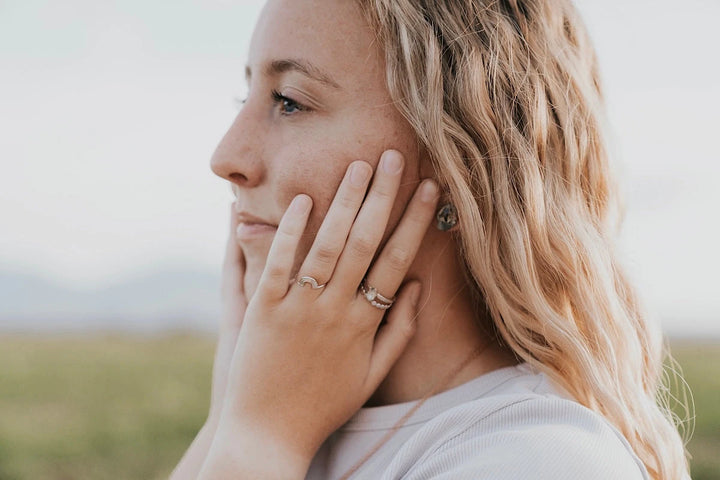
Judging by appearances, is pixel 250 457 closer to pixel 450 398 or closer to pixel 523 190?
pixel 450 398

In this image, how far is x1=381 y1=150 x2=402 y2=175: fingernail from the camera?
1973 millimetres

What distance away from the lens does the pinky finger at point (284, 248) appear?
1.98 meters

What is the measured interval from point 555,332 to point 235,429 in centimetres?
87

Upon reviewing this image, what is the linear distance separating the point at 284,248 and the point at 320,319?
0.22 m

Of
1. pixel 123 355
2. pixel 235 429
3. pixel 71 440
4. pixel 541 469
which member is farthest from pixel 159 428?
pixel 541 469

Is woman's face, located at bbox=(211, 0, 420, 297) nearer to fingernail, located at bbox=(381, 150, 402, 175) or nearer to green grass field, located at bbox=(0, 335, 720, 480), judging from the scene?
fingernail, located at bbox=(381, 150, 402, 175)

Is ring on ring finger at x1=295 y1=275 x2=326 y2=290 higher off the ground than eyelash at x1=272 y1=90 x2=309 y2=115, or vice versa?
eyelash at x1=272 y1=90 x2=309 y2=115

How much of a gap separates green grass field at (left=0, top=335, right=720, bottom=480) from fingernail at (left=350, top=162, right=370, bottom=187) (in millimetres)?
6192

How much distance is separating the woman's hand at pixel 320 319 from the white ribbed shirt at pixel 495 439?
0.12 meters

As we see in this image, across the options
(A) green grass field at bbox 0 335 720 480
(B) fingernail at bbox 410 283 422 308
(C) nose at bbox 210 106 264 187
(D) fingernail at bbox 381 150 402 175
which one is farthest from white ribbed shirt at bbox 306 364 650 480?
(A) green grass field at bbox 0 335 720 480

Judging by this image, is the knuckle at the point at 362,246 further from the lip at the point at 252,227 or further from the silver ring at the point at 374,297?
the lip at the point at 252,227

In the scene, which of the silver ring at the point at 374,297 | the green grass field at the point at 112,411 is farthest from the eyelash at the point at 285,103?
the green grass field at the point at 112,411

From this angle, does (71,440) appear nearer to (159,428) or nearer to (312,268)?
(159,428)

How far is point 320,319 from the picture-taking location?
6.55ft
